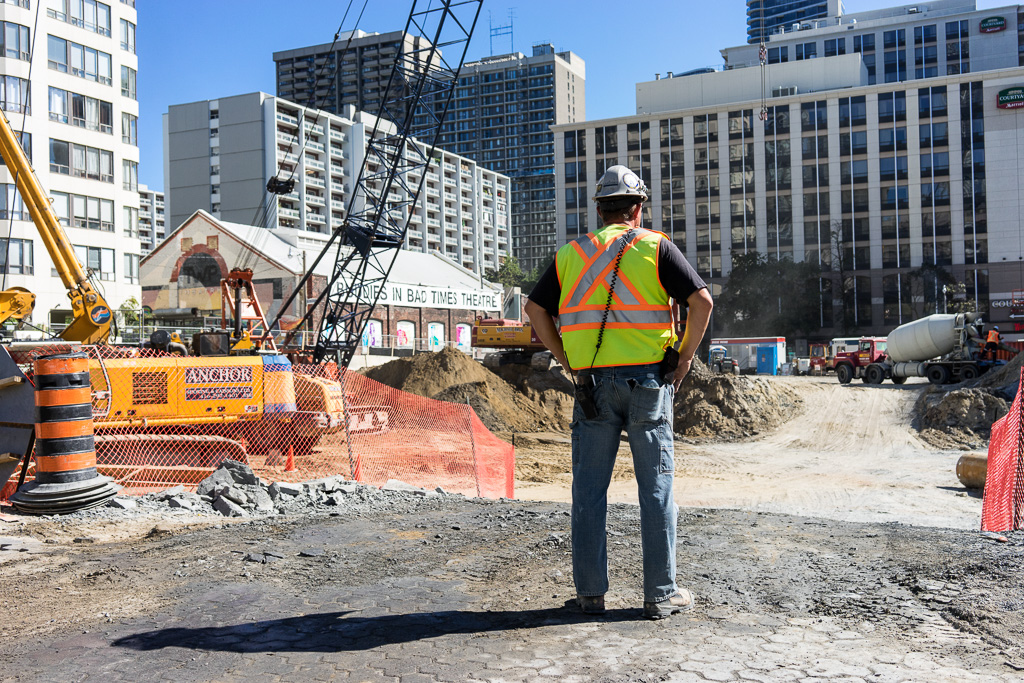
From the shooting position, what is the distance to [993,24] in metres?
101

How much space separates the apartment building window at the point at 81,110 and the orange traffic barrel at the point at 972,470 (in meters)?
42.4

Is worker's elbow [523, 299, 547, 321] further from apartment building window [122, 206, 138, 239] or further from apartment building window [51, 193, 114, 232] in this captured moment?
apartment building window [122, 206, 138, 239]

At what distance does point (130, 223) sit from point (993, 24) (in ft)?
336

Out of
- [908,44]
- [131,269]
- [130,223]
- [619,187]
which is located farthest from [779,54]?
Result: [619,187]

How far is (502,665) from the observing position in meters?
3.18

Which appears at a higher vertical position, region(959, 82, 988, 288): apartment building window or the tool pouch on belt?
region(959, 82, 988, 288): apartment building window

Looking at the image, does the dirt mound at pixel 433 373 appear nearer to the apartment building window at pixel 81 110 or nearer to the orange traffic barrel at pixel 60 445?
the orange traffic barrel at pixel 60 445

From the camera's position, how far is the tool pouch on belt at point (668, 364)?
12.5ft

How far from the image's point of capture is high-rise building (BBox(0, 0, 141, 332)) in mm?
39156

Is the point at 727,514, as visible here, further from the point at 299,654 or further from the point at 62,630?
the point at 62,630

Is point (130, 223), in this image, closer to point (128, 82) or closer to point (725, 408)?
point (128, 82)

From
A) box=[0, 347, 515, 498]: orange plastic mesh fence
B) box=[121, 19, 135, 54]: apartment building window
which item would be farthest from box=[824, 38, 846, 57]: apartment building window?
box=[0, 347, 515, 498]: orange plastic mesh fence

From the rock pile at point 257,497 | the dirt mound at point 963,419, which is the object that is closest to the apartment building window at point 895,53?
the dirt mound at point 963,419

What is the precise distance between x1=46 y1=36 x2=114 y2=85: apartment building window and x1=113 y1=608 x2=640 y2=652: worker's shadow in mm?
45140
